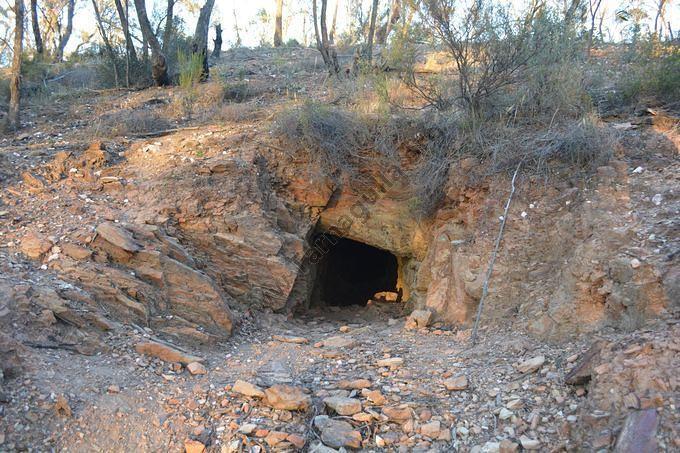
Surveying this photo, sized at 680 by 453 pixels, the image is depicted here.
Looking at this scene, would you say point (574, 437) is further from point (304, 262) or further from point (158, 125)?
point (158, 125)

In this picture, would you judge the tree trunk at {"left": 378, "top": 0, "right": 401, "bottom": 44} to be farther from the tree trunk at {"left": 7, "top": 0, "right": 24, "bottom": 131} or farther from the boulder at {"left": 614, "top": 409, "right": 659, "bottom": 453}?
the boulder at {"left": 614, "top": 409, "right": 659, "bottom": 453}

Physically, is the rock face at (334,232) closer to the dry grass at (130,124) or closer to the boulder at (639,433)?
the dry grass at (130,124)

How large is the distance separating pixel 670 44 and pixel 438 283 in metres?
5.25

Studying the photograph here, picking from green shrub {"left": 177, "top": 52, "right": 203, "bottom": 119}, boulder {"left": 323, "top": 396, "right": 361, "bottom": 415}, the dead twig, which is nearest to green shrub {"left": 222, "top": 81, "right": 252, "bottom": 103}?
green shrub {"left": 177, "top": 52, "right": 203, "bottom": 119}

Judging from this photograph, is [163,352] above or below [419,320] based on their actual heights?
above

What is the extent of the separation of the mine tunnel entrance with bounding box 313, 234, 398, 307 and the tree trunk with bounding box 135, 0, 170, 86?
178 inches

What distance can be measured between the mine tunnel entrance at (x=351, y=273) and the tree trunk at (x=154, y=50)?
14.8 feet

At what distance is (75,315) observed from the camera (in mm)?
4602

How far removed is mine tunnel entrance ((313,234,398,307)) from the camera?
29.0ft

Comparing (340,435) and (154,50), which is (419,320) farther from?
(154,50)

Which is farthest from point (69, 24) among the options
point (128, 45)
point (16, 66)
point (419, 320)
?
point (419, 320)

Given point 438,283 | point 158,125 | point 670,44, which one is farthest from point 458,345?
point 670,44

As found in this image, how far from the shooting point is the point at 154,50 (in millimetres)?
9992

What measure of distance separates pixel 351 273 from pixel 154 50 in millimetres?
5183
